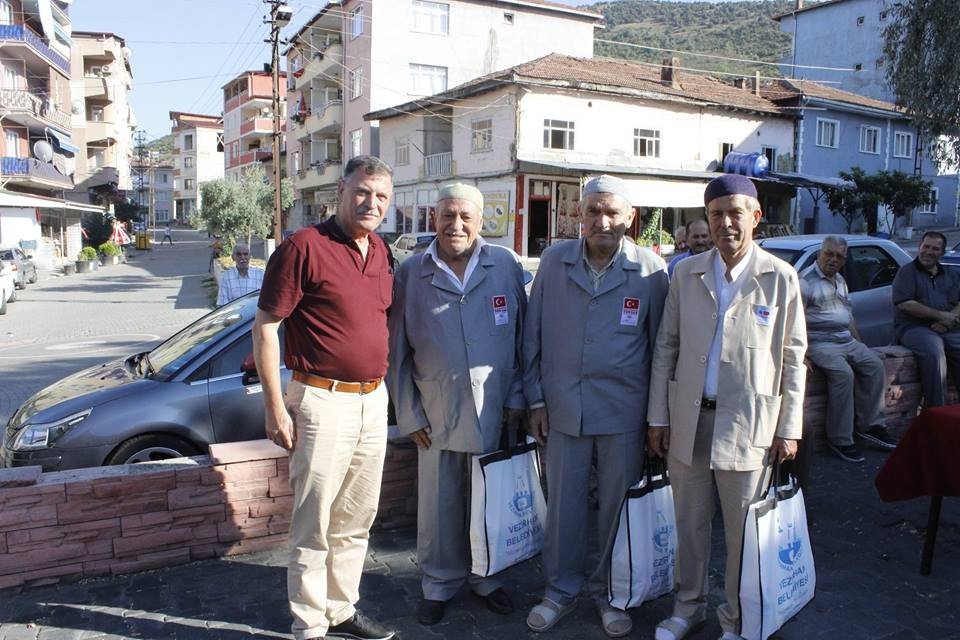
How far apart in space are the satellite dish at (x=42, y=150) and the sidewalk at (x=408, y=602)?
133 feet

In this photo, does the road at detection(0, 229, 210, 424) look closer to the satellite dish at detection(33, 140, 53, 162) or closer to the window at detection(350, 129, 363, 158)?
the satellite dish at detection(33, 140, 53, 162)

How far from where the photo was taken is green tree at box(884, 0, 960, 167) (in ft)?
31.9

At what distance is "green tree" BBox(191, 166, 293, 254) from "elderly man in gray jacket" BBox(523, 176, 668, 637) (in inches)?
1108

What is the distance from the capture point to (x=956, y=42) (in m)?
9.66

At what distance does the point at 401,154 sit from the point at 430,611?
34.3m

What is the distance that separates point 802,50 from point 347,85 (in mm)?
29725

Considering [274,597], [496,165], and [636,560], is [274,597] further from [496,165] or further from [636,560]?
[496,165]

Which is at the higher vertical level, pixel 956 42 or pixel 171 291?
pixel 956 42

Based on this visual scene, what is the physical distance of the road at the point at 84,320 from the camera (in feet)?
37.3

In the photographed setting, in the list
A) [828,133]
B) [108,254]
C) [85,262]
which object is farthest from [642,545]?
[108,254]

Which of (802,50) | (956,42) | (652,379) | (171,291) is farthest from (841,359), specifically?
(802,50)

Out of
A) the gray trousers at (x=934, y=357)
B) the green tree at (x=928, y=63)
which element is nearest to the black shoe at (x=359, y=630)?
the gray trousers at (x=934, y=357)

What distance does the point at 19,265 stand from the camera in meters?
25.2

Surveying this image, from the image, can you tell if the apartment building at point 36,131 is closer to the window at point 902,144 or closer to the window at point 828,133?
the window at point 828,133
